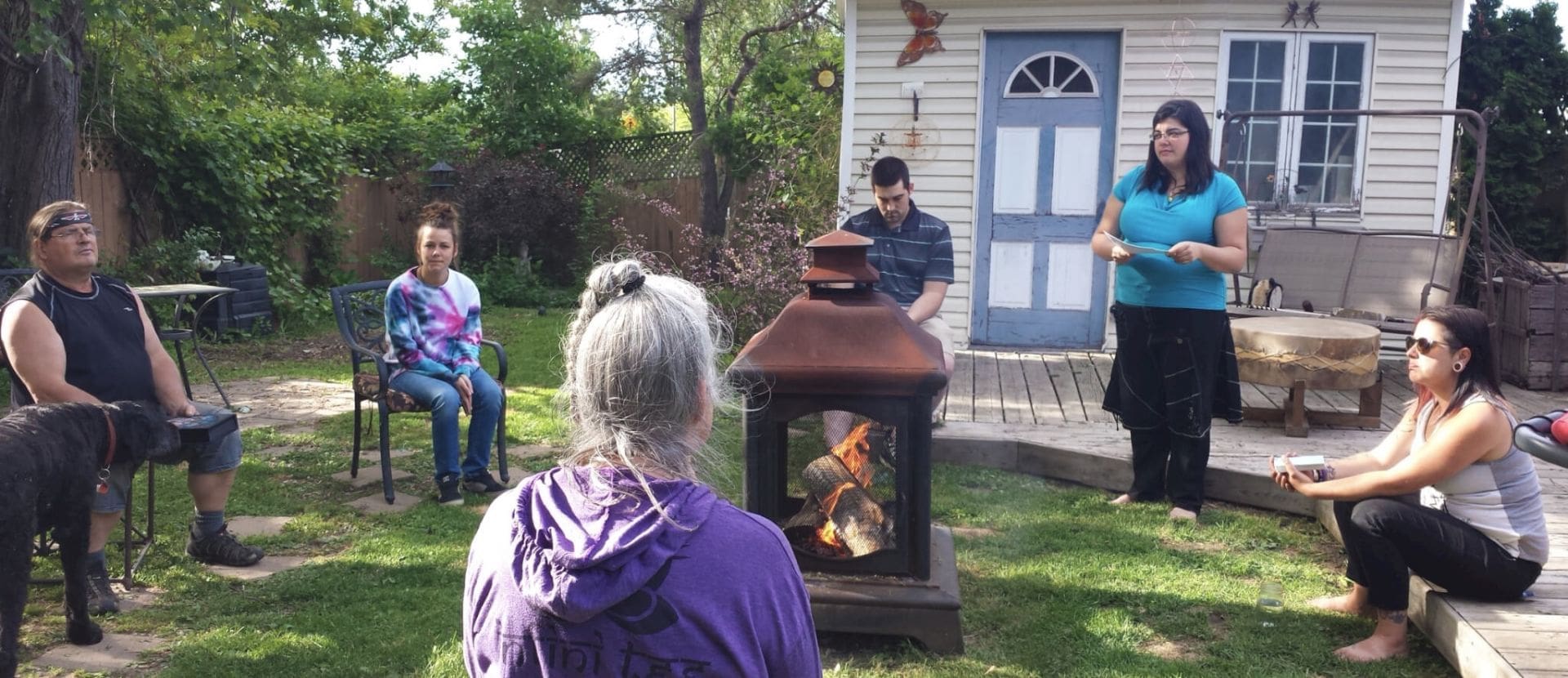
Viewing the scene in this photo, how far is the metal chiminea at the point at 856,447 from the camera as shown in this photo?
2.86 metres

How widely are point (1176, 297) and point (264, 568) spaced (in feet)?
10.8

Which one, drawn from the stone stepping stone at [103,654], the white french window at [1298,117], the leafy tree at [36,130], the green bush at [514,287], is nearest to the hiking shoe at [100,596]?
the stone stepping stone at [103,654]

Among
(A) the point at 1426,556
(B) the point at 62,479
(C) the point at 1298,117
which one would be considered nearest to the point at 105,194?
(B) the point at 62,479

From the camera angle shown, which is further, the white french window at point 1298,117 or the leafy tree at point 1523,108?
the leafy tree at point 1523,108

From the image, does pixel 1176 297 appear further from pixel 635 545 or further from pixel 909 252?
pixel 635 545

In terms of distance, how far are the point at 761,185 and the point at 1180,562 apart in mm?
6666

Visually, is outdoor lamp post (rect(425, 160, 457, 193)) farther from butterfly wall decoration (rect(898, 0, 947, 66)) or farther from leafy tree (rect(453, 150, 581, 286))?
butterfly wall decoration (rect(898, 0, 947, 66))

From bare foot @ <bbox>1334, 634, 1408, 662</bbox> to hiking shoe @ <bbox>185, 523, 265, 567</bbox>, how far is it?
3.39 meters

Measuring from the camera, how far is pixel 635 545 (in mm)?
1277

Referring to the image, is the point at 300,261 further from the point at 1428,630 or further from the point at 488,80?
the point at 1428,630

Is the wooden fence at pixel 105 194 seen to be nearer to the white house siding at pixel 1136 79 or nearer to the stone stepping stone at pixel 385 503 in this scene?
the stone stepping stone at pixel 385 503

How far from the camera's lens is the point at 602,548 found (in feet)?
4.19

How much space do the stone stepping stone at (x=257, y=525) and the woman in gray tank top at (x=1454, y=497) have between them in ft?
11.8

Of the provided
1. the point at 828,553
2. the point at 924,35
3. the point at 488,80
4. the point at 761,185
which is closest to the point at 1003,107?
the point at 924,35
